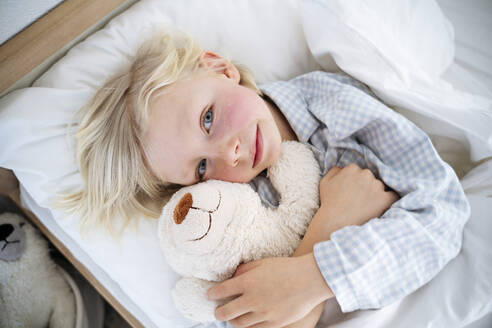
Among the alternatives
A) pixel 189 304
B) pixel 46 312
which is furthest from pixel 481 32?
pixel 46 312

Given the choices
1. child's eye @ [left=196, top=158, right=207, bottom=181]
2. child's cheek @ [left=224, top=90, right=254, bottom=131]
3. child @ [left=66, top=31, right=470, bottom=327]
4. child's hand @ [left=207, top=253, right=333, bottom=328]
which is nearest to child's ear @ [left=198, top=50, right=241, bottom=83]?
child @ [left=66, top=31, right=470, bottom=327]

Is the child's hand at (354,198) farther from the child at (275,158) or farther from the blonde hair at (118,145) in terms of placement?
the blonde hair at (118,145)

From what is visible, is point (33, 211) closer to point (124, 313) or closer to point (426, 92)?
point (124, 313)

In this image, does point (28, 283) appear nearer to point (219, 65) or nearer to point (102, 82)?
point (102, 82)

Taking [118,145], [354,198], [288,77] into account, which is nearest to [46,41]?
[118,145]

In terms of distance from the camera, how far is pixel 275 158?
0.77 m

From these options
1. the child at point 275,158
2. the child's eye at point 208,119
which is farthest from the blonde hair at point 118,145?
the child's eye at point 208,119

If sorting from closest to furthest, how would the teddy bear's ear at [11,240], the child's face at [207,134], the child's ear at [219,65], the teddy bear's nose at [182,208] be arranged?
the teddy bear's nose at [182,208] < the child's face at [207,134] < the child's ear at [219,65] < the teddy bear's ear at [11,240]

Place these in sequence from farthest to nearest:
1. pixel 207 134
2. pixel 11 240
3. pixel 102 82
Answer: pixel 11 240
pixel 102 82
pixel 207 134

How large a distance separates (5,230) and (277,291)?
829mm

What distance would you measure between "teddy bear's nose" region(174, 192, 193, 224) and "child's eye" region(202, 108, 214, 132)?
0.56 feet

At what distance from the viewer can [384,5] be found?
0.94 m

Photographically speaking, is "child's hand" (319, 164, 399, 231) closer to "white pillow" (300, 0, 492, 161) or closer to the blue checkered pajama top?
the blue checkered pajama top

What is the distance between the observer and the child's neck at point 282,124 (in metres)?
0.87
